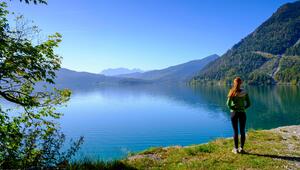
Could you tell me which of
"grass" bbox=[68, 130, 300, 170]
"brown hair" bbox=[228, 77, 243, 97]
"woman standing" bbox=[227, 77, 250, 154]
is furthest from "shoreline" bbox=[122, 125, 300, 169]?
"brown hair" bbox=[228, 77, 243, 97]

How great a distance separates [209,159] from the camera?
9.96m

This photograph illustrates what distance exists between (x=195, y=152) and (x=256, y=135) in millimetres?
5530

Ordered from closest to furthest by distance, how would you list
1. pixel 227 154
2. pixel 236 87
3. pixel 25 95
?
pixel 25 95 < pixel 227 154 < pixel 236 87

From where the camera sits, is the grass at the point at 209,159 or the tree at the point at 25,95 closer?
the tree at the point at 25,95

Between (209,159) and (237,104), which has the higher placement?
(237,104)

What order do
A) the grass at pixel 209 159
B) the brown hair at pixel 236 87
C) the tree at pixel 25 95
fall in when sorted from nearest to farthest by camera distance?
the tree at pixel 25 95
the grass at pixel 209 159
the brown hair at pixel 236 87

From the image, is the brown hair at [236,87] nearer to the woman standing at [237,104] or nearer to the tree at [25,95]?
the woman standing at [237,104]

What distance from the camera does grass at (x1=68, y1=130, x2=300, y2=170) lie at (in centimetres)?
907

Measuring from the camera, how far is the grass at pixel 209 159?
9070 mm

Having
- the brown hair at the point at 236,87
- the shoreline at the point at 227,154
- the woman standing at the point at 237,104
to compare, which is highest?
the brown hair at the point at 236,87

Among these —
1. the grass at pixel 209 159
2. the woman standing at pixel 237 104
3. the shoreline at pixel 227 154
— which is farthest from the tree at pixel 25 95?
the woman standing at pixel 237 104

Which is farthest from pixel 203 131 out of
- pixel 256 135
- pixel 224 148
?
pixel 224 148

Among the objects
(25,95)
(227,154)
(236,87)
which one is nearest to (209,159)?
(227,154)

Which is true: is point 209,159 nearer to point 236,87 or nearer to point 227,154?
point 227,154
